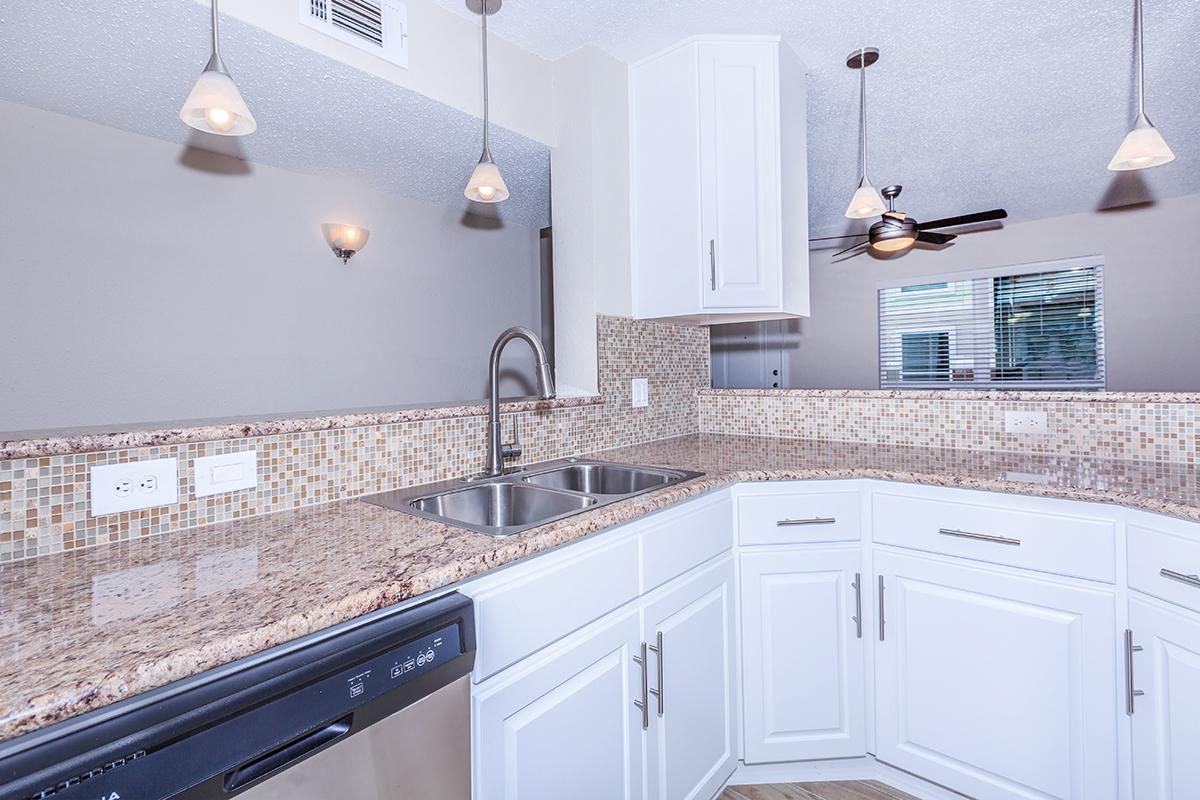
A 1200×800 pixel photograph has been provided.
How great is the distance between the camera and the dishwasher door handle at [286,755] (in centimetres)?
65

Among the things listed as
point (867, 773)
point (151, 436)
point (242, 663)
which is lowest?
point (867, 773)

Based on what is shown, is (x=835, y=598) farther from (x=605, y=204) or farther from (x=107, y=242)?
(x=107, y=242)

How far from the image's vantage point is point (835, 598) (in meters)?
1.62

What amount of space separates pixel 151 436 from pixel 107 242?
68.8 inches

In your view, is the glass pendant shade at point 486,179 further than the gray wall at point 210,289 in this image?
No

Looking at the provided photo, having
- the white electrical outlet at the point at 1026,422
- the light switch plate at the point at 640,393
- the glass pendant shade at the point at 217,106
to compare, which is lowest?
the white electrical outlet at the point at 1026,422

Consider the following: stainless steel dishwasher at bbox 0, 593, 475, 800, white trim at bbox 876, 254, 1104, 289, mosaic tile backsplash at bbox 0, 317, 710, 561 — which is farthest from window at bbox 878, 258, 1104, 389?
stainless steel dishwasher at bbox 0, 593, 475, 800

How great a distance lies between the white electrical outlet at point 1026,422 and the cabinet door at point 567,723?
4.86 feet

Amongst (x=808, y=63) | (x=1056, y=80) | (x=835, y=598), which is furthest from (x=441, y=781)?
(x=1056, y=80)

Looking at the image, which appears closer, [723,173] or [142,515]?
[142,515]

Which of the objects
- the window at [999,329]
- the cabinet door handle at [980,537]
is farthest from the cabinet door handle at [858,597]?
the window at [999,329]

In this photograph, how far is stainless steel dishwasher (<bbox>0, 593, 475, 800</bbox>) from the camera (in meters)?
0.55

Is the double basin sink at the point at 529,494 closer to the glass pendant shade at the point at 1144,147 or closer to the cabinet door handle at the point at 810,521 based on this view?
the cabinet door handle at the point at 810,521

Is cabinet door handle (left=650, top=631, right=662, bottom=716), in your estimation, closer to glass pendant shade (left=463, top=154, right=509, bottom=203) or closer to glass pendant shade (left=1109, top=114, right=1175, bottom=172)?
glass pendant shade (left=463, top=154, right=509, bottom=203)
